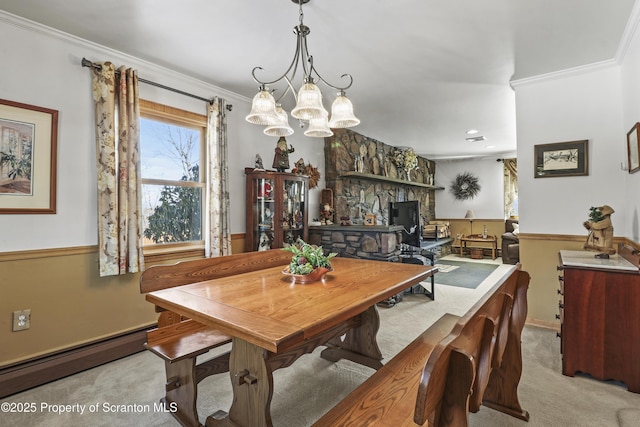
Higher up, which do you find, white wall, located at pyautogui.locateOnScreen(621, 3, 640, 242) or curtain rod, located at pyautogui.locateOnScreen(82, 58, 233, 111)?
curtain rod, located at pyautogui.locateOnScreen(82, 58, 233, 111)

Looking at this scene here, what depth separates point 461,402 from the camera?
81cm

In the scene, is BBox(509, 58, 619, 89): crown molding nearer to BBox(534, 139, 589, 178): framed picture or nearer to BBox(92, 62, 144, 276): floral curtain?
BBox(534, 139, 589, 178): framed picture

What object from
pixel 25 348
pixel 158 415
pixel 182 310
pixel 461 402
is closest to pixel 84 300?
pixel 25 348

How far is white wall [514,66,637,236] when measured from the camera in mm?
2824

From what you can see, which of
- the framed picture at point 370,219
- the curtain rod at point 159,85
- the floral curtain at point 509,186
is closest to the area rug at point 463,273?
the framed picture at point 370,219

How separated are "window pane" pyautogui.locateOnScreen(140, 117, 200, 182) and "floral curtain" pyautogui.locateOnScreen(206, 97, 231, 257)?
0.22m

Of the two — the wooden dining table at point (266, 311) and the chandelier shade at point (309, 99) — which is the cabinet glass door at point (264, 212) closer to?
the wooden dining table at point (266, 311)

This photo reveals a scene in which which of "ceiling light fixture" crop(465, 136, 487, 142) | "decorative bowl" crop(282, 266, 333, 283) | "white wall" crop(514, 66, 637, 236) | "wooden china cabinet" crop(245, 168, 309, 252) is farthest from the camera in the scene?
"ceiling light fixture" crop(465, 136, 487, 142)

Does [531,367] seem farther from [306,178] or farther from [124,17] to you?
[124,17]

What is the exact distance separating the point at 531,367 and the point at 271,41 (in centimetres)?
319

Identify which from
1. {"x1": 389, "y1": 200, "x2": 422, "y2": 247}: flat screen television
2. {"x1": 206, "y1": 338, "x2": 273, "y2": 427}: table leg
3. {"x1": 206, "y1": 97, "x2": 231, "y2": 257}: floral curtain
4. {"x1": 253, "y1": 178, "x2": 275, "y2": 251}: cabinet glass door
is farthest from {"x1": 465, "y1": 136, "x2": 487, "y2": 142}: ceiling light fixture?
{"x1": 206, "y1": 338, "x2": 273, "y2": 427}: table leg

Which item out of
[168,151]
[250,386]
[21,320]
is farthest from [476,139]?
[21,320]

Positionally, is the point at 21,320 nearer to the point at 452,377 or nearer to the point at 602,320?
the point at 452,377

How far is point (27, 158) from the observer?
2.22 meters
